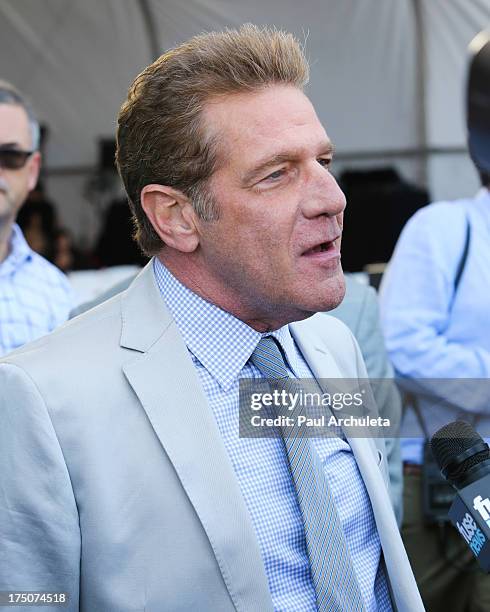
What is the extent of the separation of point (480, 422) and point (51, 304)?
1.56 m

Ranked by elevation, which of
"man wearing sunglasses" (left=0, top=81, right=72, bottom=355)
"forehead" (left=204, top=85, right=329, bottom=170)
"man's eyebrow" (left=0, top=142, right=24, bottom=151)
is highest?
"forehead" (left=204, top=85, right=329, bottom=170)

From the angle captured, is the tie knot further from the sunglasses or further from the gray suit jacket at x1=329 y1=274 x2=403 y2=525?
the sunglasses

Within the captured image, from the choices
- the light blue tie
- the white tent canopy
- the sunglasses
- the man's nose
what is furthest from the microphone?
the white tent canopy

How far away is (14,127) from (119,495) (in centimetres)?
208

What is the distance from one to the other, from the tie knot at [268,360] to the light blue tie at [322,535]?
5.7 inches

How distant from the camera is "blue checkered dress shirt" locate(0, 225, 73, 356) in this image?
307 centimetres

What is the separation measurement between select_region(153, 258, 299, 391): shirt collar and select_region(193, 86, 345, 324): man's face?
9 cm

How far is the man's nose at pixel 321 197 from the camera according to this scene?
6.02 feet

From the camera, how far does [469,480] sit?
150 centimetres

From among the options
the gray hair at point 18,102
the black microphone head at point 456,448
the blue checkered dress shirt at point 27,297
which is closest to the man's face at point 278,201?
the black microphone head at point 456,448

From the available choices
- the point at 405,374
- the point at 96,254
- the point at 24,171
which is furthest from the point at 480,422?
the point at 96,254

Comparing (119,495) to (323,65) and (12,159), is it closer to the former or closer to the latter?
(12,159)

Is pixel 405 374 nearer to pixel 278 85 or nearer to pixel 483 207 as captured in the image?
pixel 483 207

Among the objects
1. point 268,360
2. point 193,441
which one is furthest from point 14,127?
point 193,441
